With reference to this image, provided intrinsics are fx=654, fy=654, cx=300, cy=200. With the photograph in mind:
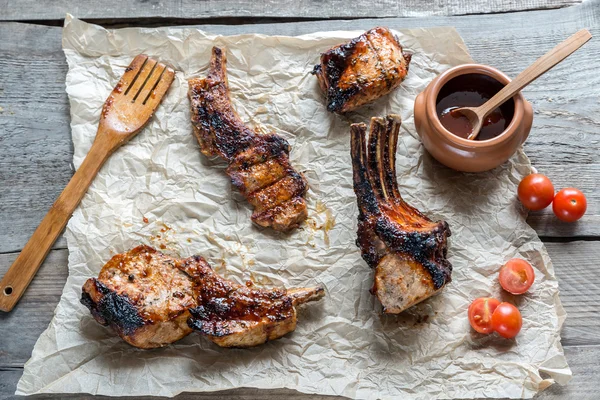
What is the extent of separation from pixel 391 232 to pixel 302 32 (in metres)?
1.62

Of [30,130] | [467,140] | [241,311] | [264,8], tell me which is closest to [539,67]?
[467,140]

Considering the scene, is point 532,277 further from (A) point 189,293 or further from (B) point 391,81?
(A) point 189,293

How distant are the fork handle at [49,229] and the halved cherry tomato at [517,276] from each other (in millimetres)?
2588

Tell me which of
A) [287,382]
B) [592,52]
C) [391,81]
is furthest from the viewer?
[592,52]

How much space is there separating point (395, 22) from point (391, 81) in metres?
0.64

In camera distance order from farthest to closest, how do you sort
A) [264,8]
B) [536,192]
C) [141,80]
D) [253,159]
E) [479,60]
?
[264,8], [479,60], [141,80], [253,159], [536,192]

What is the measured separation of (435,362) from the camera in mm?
3891

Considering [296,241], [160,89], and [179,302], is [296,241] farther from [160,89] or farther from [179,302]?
[160,89]

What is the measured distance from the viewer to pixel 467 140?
12.6ft

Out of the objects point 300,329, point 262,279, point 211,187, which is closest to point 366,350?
point 300,329

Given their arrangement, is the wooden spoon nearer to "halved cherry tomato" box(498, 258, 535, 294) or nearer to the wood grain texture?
"halved cherry tomato" box(498, 258, 535, 294)

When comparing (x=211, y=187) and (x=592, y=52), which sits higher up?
(x=592, y=52)

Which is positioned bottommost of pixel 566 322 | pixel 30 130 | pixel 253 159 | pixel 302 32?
pixel 566 322

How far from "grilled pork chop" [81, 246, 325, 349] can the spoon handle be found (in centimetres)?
151
